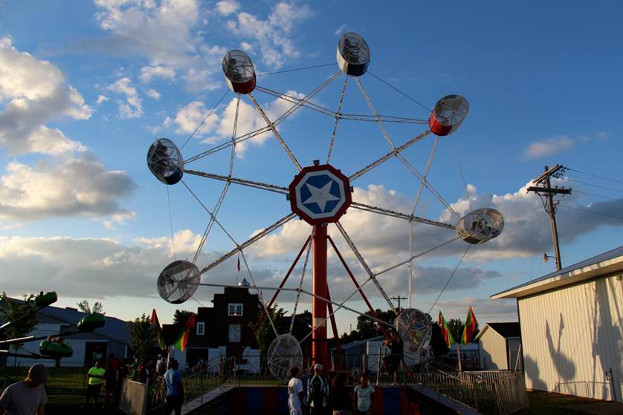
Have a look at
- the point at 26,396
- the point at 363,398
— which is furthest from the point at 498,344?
the point at 26,396

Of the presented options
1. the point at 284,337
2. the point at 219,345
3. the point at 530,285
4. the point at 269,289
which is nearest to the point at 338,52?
the point at 269,289

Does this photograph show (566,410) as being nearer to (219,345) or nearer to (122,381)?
(122,381)

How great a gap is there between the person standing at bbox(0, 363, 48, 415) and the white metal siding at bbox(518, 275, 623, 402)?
17.8 metres

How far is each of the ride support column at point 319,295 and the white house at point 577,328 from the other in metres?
9.06

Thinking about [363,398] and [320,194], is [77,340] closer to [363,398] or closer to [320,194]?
[320,194]

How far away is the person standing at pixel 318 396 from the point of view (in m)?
12.2

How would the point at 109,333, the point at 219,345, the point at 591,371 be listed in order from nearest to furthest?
1. the point at 591,371
2. the point at 219,345
3. the point at 109,333

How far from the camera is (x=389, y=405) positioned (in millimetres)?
18062

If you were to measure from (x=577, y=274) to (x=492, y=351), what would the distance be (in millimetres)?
40244

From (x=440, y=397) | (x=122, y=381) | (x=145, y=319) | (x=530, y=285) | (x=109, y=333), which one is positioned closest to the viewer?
(x=440, y=397)

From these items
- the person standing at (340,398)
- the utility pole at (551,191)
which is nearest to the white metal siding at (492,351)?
the utility pole at (551,191)

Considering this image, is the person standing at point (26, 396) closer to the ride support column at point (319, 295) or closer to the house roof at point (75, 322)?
the ride support column at point (319, 295)

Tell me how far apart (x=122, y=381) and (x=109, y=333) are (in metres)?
46.9

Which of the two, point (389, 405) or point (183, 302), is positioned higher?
point (183, 302)
